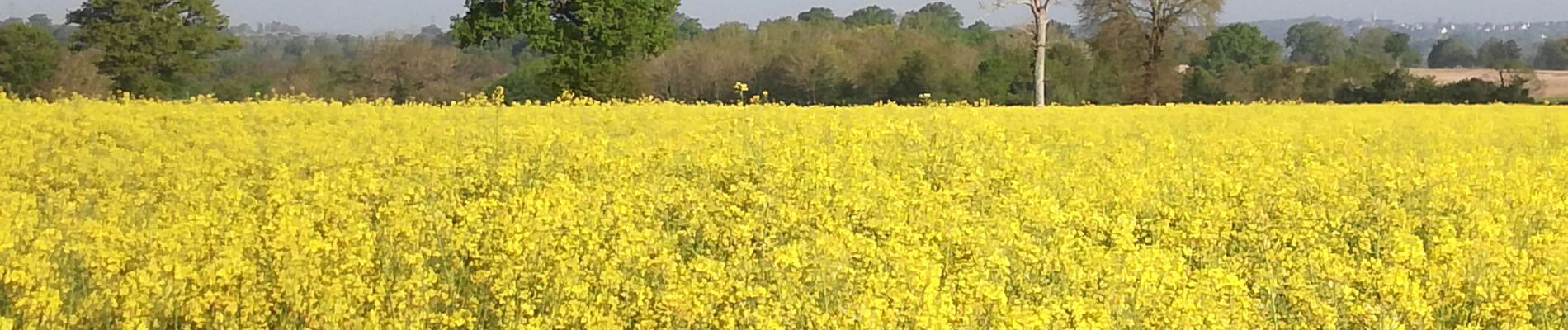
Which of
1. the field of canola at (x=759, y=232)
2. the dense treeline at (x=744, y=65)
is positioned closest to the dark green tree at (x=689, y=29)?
the dense treeline at (x=744, y=65)

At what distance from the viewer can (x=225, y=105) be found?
42.4 ft

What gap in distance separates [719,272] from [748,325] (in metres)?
0.28

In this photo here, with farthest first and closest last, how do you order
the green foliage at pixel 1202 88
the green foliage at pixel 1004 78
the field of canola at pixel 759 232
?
the green foliage at pixel 1004 78
the green foliage at pixel 1202 88
the field of canola at pixel 759 232

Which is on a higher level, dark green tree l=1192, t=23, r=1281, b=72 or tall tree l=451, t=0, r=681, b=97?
tall tree l=451, t=0, r=681, b=97

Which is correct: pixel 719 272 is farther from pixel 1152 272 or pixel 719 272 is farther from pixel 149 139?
pixel 149 139

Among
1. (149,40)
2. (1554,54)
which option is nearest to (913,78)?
(149,40)

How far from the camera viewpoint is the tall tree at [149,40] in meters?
36.1

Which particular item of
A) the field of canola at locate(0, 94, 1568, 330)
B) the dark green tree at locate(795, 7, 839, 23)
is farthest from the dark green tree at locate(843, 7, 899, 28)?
the field of canola at locate(0, 94, 1568, 330)

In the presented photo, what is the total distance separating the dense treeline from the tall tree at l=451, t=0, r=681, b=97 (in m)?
0.06

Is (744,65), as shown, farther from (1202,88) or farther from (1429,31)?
(1429,31)

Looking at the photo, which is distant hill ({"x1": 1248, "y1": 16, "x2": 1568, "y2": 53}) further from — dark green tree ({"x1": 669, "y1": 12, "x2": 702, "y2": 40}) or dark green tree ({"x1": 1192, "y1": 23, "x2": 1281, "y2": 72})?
dark green tree ({"x1": 669, "y1": 12, "x2": 702, "y2": 40})

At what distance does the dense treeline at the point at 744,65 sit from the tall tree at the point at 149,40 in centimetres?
6

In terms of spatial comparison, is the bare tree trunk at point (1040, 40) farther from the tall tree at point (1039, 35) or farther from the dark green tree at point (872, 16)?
the dark green tree at point (872, 16)

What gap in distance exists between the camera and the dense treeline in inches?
1215
